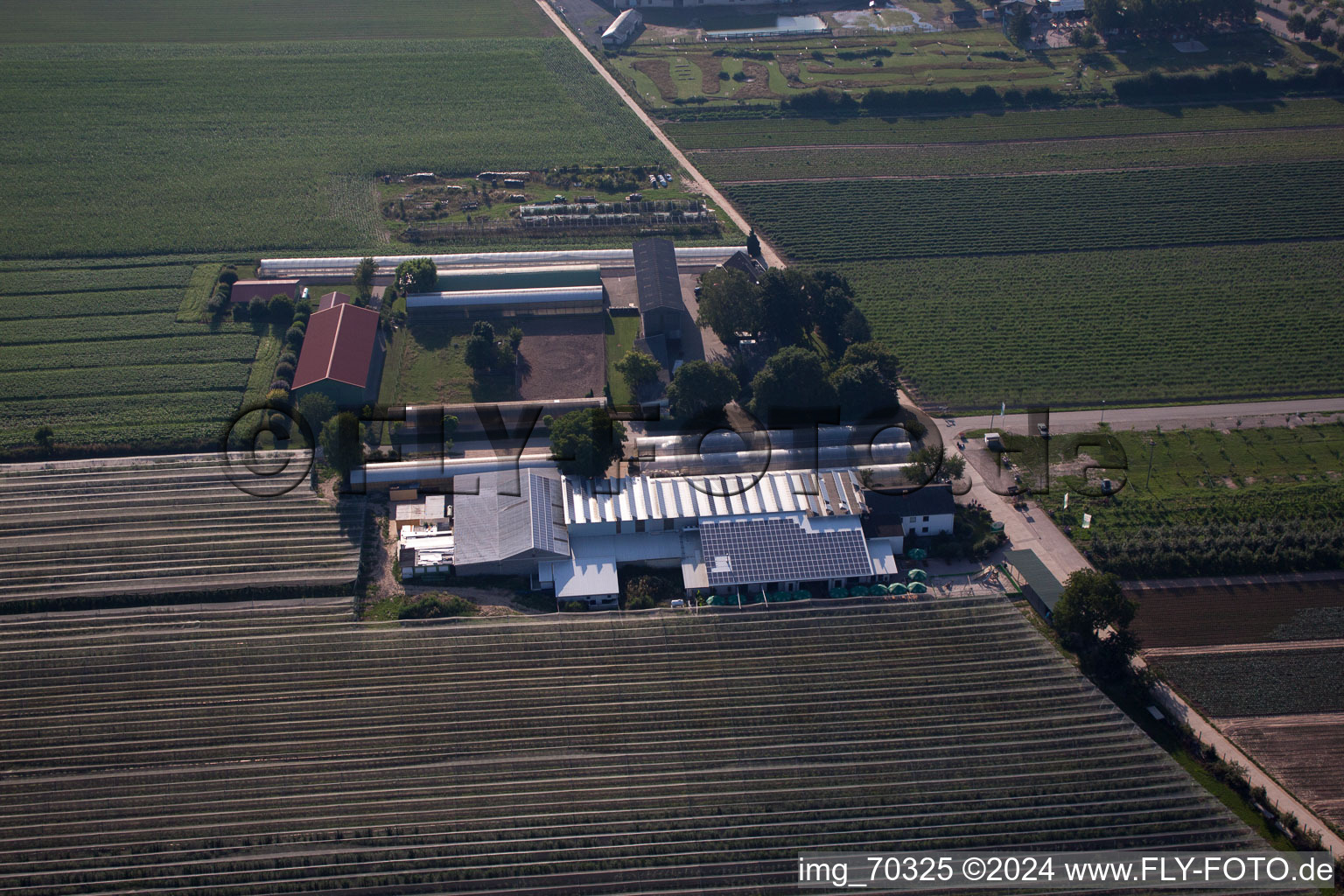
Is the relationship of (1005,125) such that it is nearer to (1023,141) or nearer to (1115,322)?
(1023,141)

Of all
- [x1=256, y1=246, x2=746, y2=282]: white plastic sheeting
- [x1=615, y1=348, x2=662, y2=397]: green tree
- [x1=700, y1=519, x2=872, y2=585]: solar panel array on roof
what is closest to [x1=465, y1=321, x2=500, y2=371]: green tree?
[x1=615, y1=348, x2=662, y2=397]: green tree

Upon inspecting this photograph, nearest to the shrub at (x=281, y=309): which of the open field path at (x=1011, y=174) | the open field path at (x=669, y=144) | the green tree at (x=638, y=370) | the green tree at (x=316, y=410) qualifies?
the green tree at (x=316, y=410)

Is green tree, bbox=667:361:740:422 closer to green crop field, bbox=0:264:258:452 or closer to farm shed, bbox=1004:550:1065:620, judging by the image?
farm shed, bbox=1004:550:1065:620

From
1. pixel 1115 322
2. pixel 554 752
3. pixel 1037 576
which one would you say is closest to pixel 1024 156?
pixel 1115 322

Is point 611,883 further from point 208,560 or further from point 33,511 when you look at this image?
point 33,511

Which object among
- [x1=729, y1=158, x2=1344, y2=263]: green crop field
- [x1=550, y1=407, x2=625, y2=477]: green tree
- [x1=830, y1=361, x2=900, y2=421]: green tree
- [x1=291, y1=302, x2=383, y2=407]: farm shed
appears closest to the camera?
[x1=550, y1=407, x2=625, y2=477]: green tree

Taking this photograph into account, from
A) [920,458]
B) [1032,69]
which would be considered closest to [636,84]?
[1032,69]

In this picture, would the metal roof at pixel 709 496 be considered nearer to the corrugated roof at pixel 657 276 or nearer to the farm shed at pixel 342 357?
the corrugated roof at pixel 657 276
